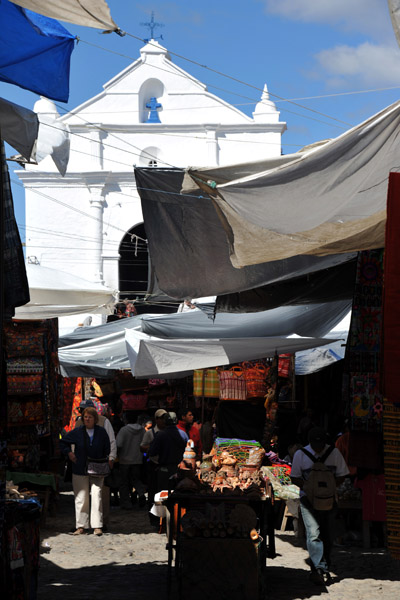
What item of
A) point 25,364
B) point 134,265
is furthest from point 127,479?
point 134,265

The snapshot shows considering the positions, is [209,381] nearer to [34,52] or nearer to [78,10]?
[34,52]

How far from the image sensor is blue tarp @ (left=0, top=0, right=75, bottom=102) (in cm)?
516

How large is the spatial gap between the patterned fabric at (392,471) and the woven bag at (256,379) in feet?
23.2

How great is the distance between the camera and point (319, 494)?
7941 millimetres

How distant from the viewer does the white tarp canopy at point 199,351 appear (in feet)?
32.1

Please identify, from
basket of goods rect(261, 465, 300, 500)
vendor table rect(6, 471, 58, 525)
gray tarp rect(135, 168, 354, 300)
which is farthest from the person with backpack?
vendor table rect(6, 471, 58, 525)

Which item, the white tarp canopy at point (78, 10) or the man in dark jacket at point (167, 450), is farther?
the man in dark jacket at point (167, 450)

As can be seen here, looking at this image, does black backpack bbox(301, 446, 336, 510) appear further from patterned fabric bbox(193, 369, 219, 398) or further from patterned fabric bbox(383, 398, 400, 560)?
patterned fabric bbox(193, 369, 219, 398)

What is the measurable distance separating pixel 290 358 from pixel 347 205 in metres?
7.87

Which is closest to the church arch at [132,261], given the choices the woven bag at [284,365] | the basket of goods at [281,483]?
the woven bag at [284,365]

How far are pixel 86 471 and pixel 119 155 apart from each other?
19566 millimetres

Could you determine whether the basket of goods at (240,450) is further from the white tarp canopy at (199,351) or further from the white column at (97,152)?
the white column at (97,152)

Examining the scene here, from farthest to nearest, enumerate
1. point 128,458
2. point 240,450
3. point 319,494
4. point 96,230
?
point 96,230 → point 128,458 → point 240,450 → point 319,494

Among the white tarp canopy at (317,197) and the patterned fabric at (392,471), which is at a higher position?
the white tarp canopy at (317,197)
